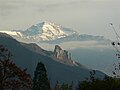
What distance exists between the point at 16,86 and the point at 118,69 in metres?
18.4

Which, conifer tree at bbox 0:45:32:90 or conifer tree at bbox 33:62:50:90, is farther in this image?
conifer tree at bbox 33:62:50:90

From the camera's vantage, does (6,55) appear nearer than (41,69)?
Yes

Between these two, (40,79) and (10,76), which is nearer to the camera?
(10,76)

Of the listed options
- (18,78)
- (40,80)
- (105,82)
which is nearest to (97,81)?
(105,82)

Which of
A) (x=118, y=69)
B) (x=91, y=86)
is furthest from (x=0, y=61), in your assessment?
(x=118, y=69)

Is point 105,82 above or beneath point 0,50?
beneath

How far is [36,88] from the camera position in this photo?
78875 mm

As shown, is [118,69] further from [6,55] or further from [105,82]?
[105,82]

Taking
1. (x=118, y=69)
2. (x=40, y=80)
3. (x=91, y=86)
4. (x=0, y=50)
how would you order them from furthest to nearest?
(x=40, y=80)
(x=91, y=86)
(x=0, y=50)
(x=118, y=69)

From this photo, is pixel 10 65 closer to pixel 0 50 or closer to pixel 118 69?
pixel 0 50

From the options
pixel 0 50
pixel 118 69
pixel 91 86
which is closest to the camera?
pixel 118 69

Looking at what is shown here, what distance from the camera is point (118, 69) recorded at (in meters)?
→ 34.2

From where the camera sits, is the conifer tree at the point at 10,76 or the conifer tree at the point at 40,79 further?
the conifer tree at the point at 40,79

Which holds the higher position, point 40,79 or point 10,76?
point 10,76
